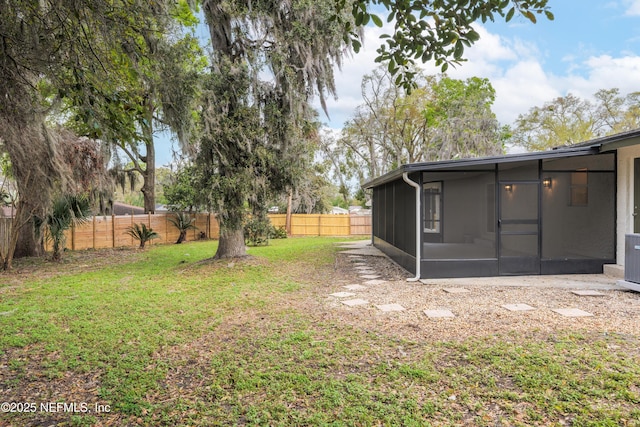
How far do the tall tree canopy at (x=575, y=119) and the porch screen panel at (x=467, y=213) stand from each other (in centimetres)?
1504

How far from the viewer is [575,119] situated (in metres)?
21.9

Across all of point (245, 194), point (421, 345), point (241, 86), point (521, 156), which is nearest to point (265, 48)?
point (241, 86)

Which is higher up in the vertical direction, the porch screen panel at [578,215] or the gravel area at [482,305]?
the porch screen panel at [578,215]

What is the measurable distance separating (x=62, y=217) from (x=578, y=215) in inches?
426

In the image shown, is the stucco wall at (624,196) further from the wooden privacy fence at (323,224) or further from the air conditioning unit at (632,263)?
the wooden privacy fence at (323,224)

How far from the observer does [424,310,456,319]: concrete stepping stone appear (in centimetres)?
431

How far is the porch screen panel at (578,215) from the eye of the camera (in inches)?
269

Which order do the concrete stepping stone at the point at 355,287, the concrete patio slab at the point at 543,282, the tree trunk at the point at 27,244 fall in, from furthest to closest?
1. the tree trunk at the point at 27,244
2. the concrete stepping stone at the point at 355,287
3. the concrete patio slab at the point at 543,282

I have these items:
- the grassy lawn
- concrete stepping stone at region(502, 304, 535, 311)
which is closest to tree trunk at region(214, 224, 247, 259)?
the grassy lawn

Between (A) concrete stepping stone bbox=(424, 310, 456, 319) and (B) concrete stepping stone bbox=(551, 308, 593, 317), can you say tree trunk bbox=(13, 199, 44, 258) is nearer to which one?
(A) concrete stepping stone bbox=(424, 310, 456, 319)

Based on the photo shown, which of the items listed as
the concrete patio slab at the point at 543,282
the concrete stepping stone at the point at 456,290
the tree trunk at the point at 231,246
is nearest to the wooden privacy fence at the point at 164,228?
the tree trunk at the point at 231,246

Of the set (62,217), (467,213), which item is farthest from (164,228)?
(467,213)

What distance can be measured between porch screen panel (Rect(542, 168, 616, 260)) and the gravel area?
624 millimetres

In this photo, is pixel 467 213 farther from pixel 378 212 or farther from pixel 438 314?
pixel 438 314
